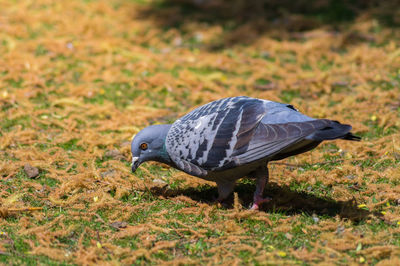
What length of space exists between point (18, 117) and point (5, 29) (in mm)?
3719

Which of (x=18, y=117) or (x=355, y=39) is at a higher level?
(x=355, y=39)

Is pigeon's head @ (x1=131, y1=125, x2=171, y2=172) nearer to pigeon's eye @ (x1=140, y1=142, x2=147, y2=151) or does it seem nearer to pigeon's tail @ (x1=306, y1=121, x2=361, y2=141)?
pigeon's eye @ (x1=140, y1=142, x2=147, y2=151)

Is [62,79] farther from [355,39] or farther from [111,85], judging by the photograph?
[355,39]

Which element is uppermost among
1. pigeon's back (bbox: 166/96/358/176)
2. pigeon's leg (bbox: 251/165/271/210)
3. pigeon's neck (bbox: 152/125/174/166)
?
pigeon's back (bbox: 166/96/358/176)

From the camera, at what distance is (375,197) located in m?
4.86

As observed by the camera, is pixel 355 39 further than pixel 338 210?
Yes

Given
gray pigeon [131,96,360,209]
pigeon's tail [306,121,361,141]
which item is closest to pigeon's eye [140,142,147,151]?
gray pigeon [131,96,360,209]

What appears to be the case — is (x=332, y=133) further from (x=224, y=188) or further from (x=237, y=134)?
(x=224, y=188)

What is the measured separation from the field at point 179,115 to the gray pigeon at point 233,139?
0.38 m

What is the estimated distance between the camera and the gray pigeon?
4320 mm

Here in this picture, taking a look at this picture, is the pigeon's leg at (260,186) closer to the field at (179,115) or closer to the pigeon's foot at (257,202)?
the pigeon's foot at (257,202)

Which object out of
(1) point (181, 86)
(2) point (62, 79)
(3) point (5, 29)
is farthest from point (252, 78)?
(3) point (5, 29)

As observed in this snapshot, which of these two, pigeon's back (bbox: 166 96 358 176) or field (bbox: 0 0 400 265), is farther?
pigeon's back (bbox: 166 96 358 176)

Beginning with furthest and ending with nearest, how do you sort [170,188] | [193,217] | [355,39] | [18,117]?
1. [355,39]
2. [18,117]
3. [170,188]
4. [193,217]
